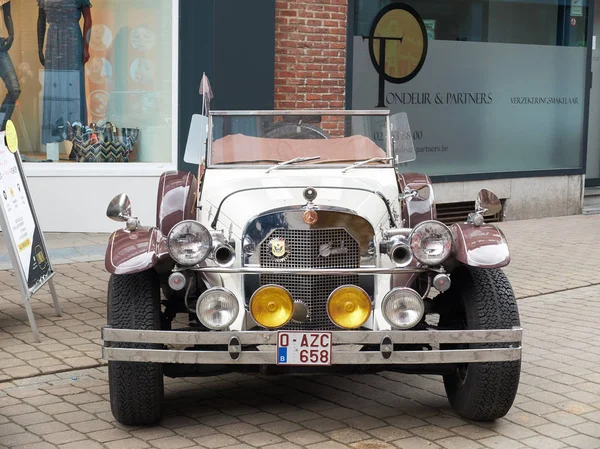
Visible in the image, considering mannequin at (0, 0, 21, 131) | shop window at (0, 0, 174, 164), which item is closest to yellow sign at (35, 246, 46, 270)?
shop window at (0, 0, 174, 164)

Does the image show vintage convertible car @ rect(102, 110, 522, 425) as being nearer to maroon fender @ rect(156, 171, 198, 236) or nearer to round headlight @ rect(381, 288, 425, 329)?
round headlight @ rect(381, 288, 425, 329)

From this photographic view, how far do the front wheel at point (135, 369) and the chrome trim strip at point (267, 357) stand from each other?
0.31ft

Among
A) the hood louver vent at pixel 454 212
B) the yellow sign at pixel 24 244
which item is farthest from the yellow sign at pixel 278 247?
the hood louver vent at pixel 454 212

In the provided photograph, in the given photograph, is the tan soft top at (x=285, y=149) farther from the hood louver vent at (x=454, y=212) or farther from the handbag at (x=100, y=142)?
the hood louver vent at (x=454, y=212)

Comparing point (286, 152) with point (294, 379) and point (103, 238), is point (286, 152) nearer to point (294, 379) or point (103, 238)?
point (294, 379)

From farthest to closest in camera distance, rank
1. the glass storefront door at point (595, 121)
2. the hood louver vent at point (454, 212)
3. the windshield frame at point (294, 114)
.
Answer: the glass storefront door at point (595, 121)
the hood louver vent at point (454, 212)
the windshield frame at point (294, 114)

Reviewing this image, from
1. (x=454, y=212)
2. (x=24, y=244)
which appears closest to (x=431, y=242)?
(x=24, y=244)

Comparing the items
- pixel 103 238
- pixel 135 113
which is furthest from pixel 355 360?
pixel 135 113

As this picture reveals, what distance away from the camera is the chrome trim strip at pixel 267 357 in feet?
15.2

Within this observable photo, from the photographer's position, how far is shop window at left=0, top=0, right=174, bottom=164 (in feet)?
34.4

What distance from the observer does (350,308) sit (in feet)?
15.9

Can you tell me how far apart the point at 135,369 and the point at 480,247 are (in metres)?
1.74

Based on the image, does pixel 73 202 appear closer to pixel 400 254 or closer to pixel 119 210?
pixel 119 210

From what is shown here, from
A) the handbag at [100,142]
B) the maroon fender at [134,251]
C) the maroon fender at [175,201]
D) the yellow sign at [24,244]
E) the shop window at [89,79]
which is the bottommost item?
the yellow sign at [24,244]
